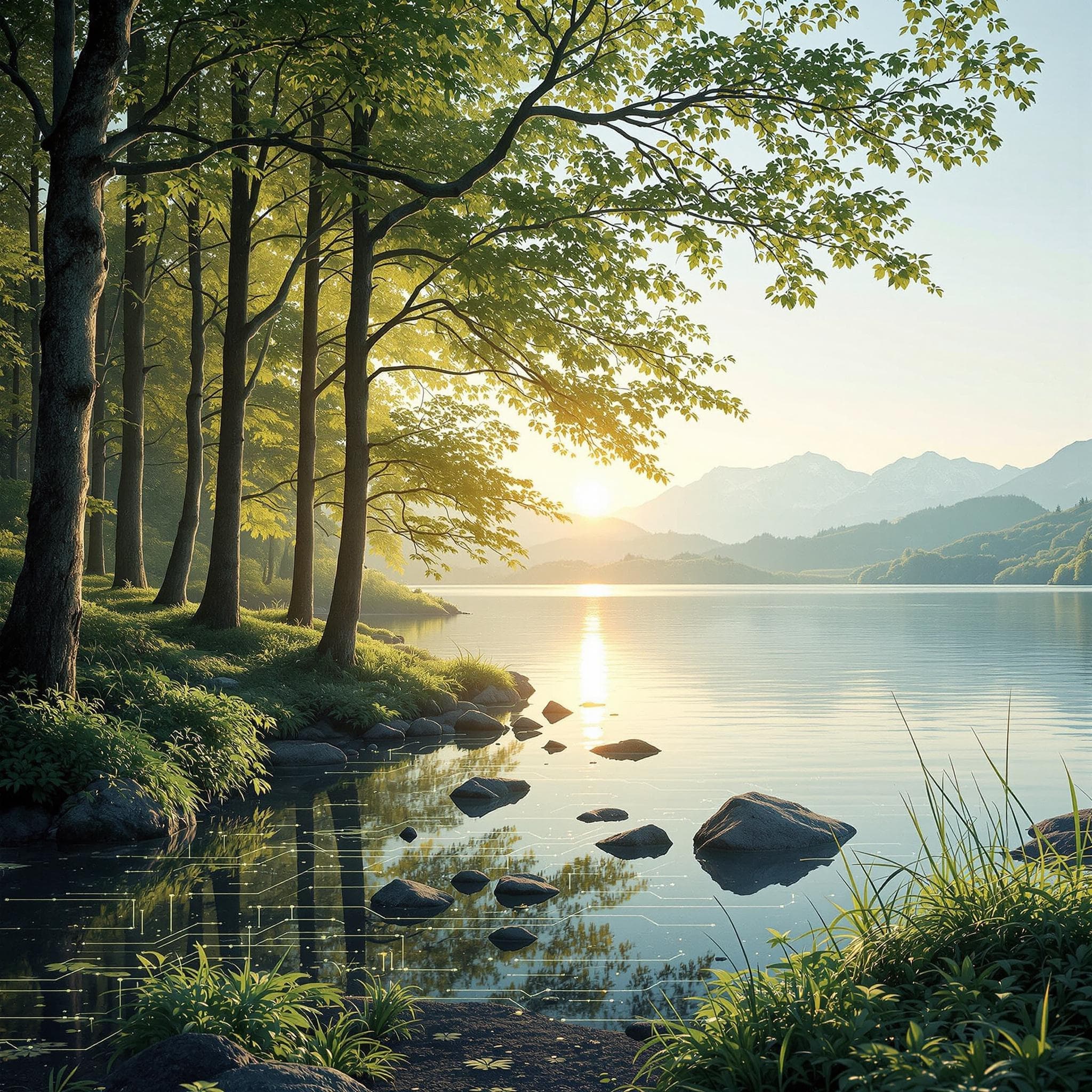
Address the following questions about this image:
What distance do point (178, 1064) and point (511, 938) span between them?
9.78 ft

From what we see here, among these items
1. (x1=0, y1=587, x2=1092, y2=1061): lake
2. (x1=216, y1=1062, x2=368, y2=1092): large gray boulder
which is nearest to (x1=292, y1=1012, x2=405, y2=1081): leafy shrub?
(x1=216, y1=1062, x2=368, y2=1092): large gray boulder

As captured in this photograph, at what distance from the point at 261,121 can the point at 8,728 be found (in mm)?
6959

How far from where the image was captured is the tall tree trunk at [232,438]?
58.6 ft

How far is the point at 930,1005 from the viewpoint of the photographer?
3619 millimetres

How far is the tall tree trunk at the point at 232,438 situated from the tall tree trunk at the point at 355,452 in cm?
228

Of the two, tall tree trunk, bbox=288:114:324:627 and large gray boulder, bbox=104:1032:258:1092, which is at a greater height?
tall tree trunk, bbox=288:114:324:627

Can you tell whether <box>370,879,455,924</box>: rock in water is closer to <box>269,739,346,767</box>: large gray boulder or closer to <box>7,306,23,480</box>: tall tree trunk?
<box>269,739,346,767</box>: large gray boulder

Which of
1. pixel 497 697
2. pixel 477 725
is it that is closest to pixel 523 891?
pixel 477 725

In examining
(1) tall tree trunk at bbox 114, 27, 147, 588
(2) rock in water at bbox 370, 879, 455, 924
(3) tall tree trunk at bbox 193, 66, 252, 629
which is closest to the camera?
(2) rock in water at bbox 370, 879, 455, 924

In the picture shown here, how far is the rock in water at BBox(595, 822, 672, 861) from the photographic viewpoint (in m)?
8.88

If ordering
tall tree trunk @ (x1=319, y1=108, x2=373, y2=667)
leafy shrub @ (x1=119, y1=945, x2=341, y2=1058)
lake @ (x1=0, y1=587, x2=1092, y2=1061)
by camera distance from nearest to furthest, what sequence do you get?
leafy shrub @ (x1=119, y1=945, x2=341, y2=1058) < lake @ (x1=0, y1=587, x2=1092, y2=1061) < tall tree trunk @ (x1=319, y1=108, x2=373, y2=667)

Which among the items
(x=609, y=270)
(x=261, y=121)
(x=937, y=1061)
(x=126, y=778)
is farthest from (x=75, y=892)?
(x=609, y=270)

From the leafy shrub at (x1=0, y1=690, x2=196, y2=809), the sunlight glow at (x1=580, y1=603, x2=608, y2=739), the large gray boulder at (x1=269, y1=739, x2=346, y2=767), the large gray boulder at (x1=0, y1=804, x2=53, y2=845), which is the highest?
the leafy shrub at (x1=0, y1=690, x2=196, y2=809)

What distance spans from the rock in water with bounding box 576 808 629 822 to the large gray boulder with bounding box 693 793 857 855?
40.9 inches
